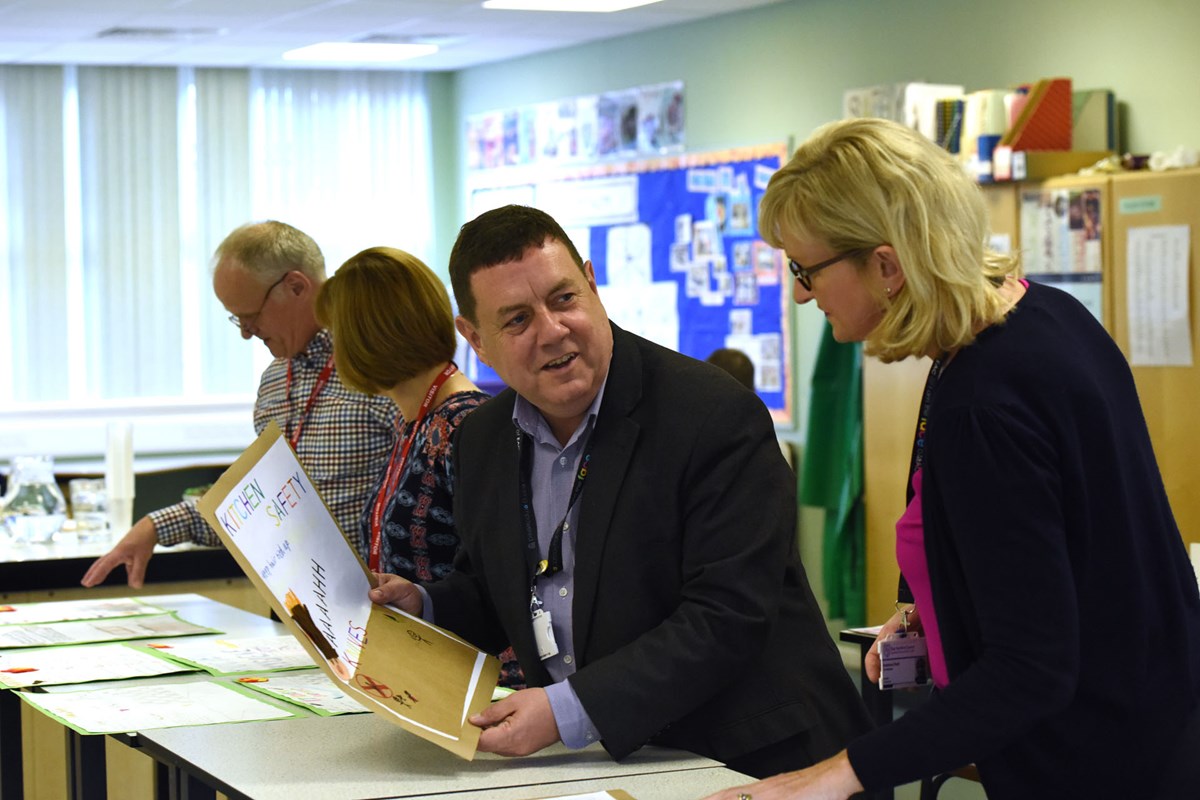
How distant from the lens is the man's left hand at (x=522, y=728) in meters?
1.86

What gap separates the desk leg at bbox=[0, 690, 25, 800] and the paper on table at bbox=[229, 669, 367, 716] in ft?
1.73

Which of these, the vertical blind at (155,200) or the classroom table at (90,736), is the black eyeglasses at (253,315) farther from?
the vertical blind at (155,200)

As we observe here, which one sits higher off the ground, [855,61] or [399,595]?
[855,61]

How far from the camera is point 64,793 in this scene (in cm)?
379

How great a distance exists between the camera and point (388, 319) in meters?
2.75

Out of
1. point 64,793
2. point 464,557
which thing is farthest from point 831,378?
point 464,557

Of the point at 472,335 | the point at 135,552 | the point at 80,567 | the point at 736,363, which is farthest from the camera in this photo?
the point at 736,363

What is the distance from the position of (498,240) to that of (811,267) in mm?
498

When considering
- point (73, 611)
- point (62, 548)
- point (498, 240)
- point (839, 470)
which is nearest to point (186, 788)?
point (498, 240)

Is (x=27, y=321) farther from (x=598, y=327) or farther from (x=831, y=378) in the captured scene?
(x=598, y=327)

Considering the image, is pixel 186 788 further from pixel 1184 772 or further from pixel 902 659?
pixel 1184 772

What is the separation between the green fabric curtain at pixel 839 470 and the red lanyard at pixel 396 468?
3.56 meters

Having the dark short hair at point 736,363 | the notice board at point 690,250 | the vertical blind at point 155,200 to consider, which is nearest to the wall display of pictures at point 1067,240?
the dark short hair at point 736,363

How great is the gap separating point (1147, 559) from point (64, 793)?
297 cm
